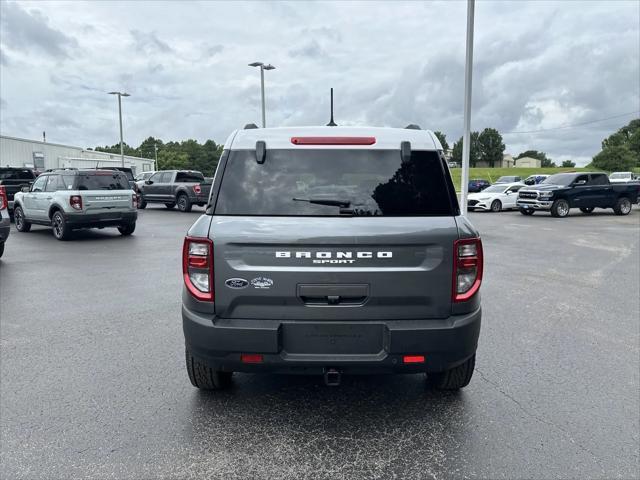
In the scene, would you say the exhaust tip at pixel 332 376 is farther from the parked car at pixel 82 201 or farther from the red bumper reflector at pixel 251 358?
the parked car at pixel 82 201

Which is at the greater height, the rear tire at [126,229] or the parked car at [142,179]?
the parked car at [142,179]

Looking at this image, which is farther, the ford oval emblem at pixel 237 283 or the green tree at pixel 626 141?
the green tree at pixel 626 141

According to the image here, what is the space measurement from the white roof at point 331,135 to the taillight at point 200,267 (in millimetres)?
712

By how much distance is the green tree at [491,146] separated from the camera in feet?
494

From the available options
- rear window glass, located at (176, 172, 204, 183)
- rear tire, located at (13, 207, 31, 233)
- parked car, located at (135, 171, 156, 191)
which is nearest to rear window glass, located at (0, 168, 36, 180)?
rear tire, located at (13, 207, 31, 233)

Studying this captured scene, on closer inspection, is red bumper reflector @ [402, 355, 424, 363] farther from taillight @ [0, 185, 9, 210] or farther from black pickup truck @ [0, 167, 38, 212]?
black pickup truck @ [0, 167, 38, 212]

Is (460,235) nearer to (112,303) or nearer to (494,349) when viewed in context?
(494,349)

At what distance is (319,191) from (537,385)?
245 centimetres

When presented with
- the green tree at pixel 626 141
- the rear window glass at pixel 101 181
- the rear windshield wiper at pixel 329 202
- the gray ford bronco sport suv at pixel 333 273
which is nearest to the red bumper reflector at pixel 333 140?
the gray ford bronco sport suv at pixel 333 273

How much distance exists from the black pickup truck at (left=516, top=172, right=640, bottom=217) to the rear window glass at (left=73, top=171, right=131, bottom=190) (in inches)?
667

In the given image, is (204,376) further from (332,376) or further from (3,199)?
(3,199)

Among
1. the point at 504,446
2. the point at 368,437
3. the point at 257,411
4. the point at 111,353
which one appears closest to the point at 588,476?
the point at 504,446

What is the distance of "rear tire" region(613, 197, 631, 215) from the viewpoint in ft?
77.0

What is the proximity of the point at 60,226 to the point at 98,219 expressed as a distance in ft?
3.39
